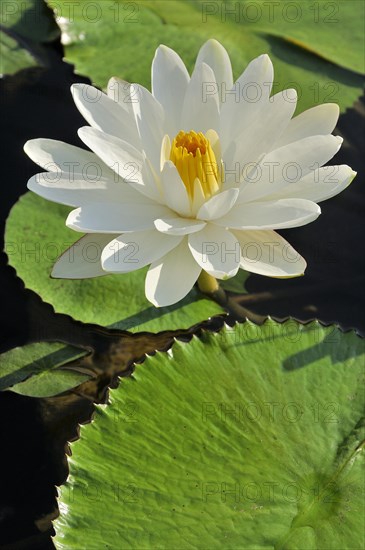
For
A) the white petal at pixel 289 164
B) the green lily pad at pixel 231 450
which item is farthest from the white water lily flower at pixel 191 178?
the green lily pad at pixel 231 450

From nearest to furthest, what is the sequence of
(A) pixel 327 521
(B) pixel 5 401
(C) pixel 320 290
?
1. (A) pixel 327 521
2. (B) pixel 5 401
3. (C) pixel 320 290

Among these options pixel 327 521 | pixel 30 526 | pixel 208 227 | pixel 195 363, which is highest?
pixel 208 227

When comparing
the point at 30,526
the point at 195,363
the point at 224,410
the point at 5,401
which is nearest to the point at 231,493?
the point at 224,410

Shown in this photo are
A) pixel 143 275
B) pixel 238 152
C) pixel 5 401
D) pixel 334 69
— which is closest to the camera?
pixel 238 152

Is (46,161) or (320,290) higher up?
(46,161)

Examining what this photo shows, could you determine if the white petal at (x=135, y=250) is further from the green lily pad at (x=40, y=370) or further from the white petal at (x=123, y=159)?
the green lily pad at (x=40, y=370)

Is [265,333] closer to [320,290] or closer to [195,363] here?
[195,363]

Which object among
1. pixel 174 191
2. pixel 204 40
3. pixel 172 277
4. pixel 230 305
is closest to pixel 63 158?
pixel 174 191

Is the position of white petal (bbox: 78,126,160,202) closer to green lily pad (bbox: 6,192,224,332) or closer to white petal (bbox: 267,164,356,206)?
white petal (bbox: 267,164,356,206)
